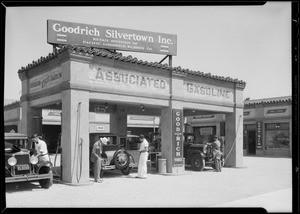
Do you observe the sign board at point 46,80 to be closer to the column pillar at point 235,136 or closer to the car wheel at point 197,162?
the car wheel at point 197,162

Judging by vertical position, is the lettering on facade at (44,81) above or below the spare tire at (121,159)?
above

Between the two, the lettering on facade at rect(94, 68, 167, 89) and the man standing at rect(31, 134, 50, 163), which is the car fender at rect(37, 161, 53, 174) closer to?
the man standing at rect(31, 134, 50, 163)

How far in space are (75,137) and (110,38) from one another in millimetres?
4854

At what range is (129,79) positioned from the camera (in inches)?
529

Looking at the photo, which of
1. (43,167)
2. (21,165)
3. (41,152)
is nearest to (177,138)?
(41,152)

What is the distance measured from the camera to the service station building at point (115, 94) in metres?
11.6

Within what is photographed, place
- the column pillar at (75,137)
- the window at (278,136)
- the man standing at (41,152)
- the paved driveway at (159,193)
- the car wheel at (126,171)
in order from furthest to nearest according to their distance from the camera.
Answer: the window at (278,136) → the car wheel at (126,171) → the column pillar at (75,137) → the man standing at (41,152) → the paved driveway at (159,193)

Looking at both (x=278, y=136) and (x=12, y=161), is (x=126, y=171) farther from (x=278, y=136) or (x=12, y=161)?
(x=278, y=136)

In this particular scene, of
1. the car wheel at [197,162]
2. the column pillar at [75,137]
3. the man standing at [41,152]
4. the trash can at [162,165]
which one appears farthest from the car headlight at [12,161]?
the car wheel at [197,162]

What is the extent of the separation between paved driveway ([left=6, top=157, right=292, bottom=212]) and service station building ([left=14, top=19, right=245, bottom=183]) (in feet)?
4.66

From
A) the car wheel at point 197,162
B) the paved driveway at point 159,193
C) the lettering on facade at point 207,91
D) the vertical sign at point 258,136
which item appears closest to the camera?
the paved driveway at point 159,193

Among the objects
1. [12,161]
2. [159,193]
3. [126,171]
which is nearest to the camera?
[12,161]

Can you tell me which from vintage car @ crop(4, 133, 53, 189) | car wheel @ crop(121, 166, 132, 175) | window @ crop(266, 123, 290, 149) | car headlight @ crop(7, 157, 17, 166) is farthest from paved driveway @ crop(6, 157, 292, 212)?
window @ crop(266, 123, 290, 149)
